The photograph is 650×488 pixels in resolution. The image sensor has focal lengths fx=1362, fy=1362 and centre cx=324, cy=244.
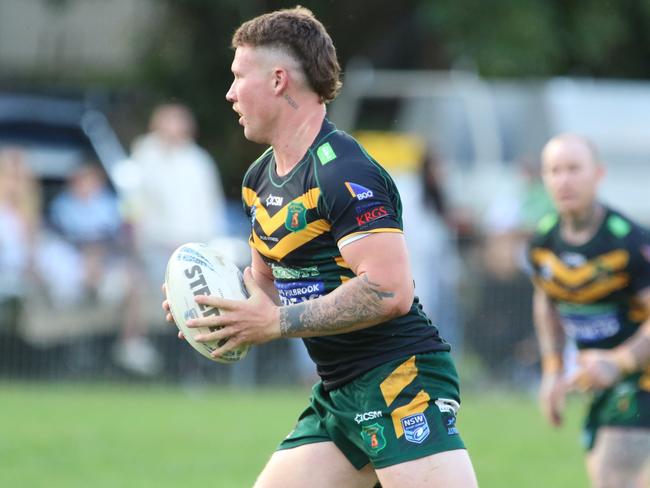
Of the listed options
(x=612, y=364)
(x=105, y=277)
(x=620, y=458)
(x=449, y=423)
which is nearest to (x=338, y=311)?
(x=449, y=423)

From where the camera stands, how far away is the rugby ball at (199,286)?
496 cm

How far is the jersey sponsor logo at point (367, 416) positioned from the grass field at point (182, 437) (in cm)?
347

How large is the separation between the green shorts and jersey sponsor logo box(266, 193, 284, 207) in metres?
0.72

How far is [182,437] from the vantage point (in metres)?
10.5

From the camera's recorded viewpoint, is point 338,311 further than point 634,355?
No

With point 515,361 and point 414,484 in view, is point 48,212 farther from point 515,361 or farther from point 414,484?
point 414,484

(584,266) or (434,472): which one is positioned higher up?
(584,266)

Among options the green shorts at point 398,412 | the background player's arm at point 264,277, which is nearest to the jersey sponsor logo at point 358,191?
the green shorts at point 398,412

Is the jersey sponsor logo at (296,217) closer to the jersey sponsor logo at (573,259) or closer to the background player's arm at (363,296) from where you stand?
the background player's arm at (363,296)

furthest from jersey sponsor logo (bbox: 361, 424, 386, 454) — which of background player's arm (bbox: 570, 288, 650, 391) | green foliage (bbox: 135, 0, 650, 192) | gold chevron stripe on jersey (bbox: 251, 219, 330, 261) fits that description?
green foliage (bbox: 135, 0, 650, 192)

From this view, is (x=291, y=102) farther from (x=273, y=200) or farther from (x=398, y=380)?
(x=398, y=380)

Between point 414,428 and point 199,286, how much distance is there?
3.10ft

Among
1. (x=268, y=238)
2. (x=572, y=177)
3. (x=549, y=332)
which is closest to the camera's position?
(x=268, y=238)

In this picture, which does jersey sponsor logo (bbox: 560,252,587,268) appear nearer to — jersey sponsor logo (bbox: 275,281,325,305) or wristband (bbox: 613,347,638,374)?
wristband (bbox: 613,347,638,374)
